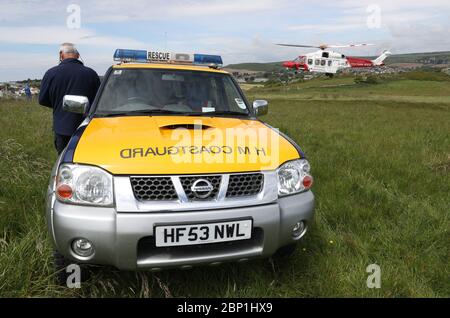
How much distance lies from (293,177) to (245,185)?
0.45 m

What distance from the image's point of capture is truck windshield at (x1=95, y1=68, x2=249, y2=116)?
3.61 m

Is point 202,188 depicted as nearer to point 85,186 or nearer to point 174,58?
point 85,186

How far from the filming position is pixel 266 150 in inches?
110

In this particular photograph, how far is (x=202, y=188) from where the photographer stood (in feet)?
7.97

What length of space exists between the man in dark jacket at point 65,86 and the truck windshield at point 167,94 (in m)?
1.23

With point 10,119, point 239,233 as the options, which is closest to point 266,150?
point 239,233

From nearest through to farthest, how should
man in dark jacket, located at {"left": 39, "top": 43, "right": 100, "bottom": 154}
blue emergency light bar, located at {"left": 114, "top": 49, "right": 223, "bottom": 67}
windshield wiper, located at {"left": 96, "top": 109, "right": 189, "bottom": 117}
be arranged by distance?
1. windshield wiper, located at {"left": 96, "top": 109, "right": 189, "bottom": 117}
2. blue emergency light bar, located at {"left": 114, "top": 49, "right": 223, "bottom": 67}
3. man in dark jacket, located at {"left": 39, "top": 43, "right": 100, "bottom": 154}

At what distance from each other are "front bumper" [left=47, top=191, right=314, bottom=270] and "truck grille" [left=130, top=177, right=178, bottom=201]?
126 mm

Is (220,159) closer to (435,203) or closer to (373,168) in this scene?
(435,203)

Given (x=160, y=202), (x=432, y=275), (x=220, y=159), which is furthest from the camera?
(x=432, y=275)

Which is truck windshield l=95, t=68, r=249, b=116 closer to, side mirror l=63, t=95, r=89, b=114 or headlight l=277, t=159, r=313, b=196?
side mirror l=63, t=95, r=89, b=114

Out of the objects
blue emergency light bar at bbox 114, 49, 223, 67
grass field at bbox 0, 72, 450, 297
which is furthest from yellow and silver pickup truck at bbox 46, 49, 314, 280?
blue emergency light bar at bbox 114, 49, 223, 67

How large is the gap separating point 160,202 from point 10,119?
10314 millimetres

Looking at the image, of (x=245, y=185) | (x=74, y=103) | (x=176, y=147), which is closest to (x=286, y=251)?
(x=245, y=185)
